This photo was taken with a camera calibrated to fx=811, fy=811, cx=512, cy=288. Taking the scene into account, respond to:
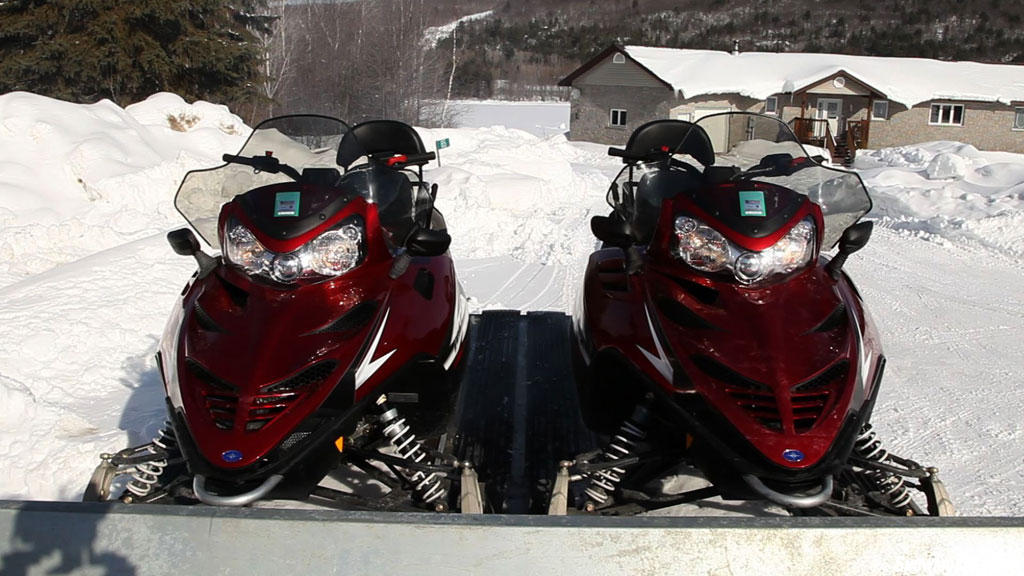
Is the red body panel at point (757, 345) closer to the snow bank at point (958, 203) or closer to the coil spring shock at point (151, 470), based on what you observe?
the coil spring shock at point (151, 470)

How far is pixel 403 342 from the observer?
3.07 metres

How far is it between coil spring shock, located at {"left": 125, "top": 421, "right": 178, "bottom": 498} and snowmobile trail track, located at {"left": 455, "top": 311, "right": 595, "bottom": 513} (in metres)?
1.19

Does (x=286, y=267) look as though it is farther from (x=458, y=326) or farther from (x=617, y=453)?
(x=617, y=453)

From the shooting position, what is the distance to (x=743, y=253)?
118 inches

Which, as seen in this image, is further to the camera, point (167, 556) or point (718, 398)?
point (718, 398)

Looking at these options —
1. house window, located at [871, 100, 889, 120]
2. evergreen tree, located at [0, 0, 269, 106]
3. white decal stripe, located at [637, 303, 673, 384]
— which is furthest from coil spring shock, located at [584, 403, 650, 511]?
house window, located at [871, 100, 889, 120]

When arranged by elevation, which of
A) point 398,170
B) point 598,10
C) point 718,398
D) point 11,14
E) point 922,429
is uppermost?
point 598,10

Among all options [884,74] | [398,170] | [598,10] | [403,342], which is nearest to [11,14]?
[398,170]

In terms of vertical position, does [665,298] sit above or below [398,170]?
below

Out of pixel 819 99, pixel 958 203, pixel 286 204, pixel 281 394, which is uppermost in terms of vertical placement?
pixel 819 99

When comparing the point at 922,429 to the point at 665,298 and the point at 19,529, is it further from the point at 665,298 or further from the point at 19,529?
the point at 19,529

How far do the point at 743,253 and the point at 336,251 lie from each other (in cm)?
152

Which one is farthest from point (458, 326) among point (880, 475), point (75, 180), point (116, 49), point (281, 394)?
point (116, 49)

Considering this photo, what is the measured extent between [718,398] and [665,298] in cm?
54
